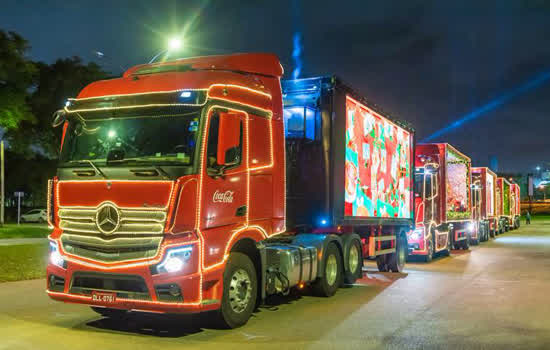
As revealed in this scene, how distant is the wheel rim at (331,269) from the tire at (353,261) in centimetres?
38

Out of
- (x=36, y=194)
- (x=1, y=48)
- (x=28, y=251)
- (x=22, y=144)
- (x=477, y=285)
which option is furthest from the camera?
(x=36, y=194)

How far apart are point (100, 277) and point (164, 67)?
10.7ft

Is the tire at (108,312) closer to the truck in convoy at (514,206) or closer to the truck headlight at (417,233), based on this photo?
the truck headlight at (417,233)

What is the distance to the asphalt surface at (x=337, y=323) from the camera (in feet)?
25.9

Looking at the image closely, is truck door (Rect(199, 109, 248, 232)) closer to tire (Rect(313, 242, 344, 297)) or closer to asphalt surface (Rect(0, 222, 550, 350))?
asphalt surface (Rect(0, 222, 550, 350))

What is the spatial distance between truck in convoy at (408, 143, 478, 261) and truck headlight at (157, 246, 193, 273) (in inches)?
453

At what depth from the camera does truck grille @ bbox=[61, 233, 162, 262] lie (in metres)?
7.70

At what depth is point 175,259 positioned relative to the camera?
7668 millimetres

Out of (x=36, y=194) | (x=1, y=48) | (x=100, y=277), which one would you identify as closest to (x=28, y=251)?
(x=1, y=48)

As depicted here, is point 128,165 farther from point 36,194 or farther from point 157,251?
point 36,194

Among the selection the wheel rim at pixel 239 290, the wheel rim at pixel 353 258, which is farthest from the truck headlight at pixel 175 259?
the wheel rim at pixel 353 258

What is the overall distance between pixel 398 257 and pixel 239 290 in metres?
8.47

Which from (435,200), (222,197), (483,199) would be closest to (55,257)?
(222,197)

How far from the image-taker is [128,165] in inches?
313
